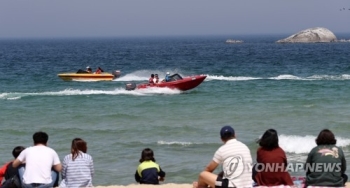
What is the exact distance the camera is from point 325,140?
27.0 ft

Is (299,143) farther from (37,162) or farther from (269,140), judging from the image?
(37,162)

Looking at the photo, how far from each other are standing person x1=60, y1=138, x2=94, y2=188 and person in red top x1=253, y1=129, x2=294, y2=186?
271 cm

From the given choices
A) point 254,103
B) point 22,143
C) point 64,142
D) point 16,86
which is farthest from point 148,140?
point 16,86

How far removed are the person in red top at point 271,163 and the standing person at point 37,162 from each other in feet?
9.52

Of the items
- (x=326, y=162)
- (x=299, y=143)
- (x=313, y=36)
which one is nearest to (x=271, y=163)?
(x=326, y=162)

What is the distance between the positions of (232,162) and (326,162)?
1199 millimetres

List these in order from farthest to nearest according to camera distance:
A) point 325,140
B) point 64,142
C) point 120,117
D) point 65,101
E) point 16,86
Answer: point 16,86, point 65,101, point 120,117, point 64,142, point 325,140

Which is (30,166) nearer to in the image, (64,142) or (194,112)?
(64,142)

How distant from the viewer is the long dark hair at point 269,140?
27.1 ft

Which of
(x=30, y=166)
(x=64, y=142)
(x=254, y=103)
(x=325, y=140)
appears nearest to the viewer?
(x=325, y=140)

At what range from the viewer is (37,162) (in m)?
8.90

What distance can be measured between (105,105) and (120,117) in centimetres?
471

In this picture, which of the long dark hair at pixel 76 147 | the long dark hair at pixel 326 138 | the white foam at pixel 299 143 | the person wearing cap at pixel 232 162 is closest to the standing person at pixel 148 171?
the long dark hair at pixel 76 147

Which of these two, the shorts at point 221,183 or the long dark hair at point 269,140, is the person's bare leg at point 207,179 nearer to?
the shorts at point 221,183
